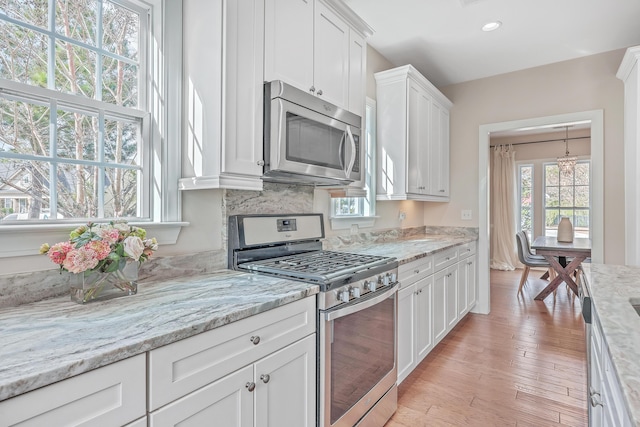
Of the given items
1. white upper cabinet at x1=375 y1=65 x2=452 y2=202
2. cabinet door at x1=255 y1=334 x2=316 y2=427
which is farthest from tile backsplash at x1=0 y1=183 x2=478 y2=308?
cabinet door at x1=255 y1=334 x2=316 y2=427

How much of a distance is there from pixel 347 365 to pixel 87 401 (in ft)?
3.64

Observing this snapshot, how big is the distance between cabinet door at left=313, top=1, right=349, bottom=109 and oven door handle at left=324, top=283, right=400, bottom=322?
1.17 metres

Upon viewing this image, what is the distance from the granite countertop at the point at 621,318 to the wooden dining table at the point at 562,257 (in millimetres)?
2874

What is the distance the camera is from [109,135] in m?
1.53

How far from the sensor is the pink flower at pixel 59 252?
3.69 ft

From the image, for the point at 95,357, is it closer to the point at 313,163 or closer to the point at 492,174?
the point at 313,163

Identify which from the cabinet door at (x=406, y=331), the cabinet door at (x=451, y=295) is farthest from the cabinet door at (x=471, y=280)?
the cabinet door at (x=406, y=331)

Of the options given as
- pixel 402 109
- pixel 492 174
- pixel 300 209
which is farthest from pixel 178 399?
pixel 492 174

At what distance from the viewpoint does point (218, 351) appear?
1.07 m

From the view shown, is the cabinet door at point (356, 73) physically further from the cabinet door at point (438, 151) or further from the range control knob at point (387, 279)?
the cabinet door at point (438, 151)

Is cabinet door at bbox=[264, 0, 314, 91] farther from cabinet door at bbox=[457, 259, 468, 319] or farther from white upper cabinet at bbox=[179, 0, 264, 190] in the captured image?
cabinet door at bbox=[457, 259, 468, 319]

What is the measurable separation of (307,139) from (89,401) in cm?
144

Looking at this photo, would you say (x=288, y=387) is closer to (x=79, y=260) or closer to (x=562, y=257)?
(x=79, y=260)

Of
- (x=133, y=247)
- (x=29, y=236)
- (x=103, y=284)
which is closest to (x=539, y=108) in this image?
(x=133, y=247)
